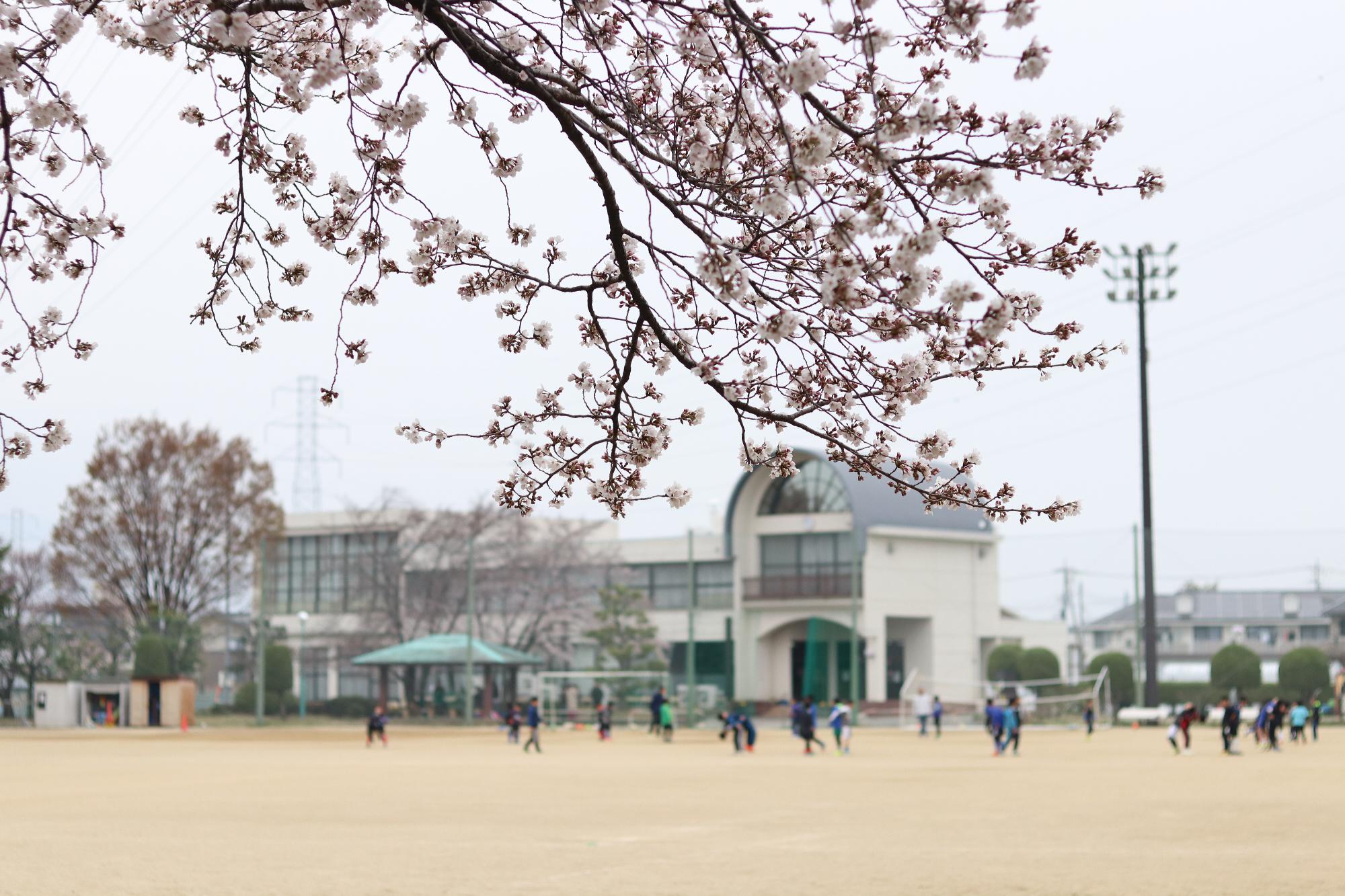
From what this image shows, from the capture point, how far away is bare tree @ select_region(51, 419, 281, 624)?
5234cm

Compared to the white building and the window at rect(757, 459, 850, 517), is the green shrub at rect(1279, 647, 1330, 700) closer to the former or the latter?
the white building

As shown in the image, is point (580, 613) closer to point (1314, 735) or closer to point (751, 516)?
point (751, 516)

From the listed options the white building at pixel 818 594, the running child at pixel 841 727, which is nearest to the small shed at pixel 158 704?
the white building at pixel 818 594

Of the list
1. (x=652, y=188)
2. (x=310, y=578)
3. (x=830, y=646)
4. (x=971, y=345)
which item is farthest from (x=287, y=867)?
(x=310, y=578)

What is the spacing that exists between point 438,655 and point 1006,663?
23.3 m

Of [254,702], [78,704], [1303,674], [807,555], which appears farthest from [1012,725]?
[254,702]

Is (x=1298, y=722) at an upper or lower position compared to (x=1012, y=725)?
lower

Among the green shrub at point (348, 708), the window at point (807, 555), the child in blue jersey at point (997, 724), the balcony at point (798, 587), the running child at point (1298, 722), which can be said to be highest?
the window at point (807, 555)

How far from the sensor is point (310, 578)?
76938mm

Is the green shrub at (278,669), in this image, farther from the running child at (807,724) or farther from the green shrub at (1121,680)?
the running child at (807,724)

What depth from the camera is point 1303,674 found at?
181 feet

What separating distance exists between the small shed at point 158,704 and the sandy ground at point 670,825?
69.3 ft

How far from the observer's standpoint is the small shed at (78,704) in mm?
53125

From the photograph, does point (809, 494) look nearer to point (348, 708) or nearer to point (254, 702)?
point (348, 708)
